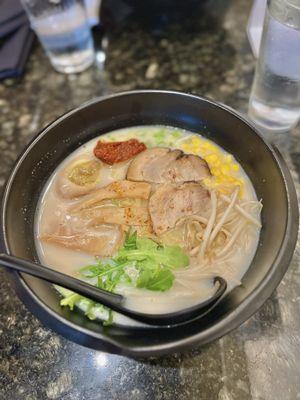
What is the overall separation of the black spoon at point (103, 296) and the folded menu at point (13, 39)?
1.19 m

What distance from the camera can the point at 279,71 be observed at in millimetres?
1357

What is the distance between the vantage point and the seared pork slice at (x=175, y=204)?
117 cm

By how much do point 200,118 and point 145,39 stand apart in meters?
0.84

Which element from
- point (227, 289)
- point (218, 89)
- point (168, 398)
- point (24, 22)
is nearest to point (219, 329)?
point (227, 289)

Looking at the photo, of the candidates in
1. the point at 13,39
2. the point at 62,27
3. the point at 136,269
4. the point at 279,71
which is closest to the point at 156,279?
the point at 136,269

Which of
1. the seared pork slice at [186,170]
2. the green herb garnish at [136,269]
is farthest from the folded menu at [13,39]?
the green herb garnish at [136,269]

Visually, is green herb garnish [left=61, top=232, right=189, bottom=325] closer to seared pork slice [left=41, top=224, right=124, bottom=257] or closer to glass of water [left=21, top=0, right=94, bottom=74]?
seared pork slice [left=41, top=224, right=124, bottom=257]

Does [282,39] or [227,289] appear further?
[282,39]

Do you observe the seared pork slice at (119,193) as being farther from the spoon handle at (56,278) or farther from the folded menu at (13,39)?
the folded menu at (13,39)

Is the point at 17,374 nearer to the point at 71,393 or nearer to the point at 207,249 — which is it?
the point at 71,393

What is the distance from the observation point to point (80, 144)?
1.40 m

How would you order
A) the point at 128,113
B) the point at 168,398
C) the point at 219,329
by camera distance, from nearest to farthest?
the point at 219,329, the point at 168,398, the point at 128,113

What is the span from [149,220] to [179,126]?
0.41 m

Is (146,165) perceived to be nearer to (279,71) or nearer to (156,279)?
(156,279)
